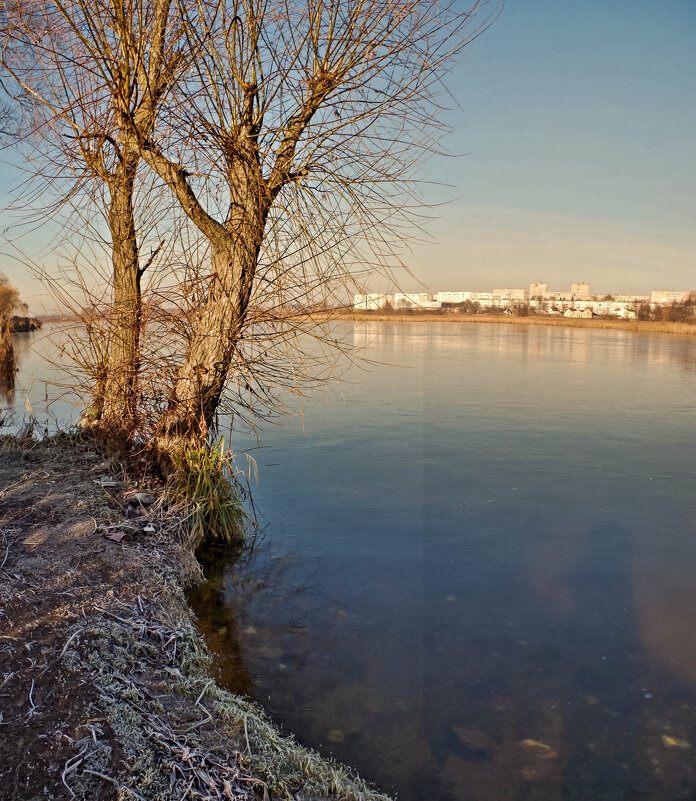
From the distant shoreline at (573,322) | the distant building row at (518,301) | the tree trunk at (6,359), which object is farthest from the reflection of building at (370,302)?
the distant shoreline at (573,322)

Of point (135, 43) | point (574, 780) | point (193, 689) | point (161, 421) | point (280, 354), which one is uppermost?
point (135, 43)

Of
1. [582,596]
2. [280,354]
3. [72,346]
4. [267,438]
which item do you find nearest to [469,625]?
[582,596]

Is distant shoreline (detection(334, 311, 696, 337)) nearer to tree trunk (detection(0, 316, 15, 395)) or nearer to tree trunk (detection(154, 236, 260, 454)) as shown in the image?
tree trunk (detection(0, 316, 15, 395))

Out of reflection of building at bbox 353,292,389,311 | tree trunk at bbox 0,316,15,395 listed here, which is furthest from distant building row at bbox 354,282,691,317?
tree trunk at bbox 0,316,15,395

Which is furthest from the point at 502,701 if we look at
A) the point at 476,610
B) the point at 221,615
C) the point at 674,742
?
the point at 221,615

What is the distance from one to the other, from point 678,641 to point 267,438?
20.3 feet

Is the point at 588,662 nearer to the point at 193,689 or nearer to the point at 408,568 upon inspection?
the point at 408,568

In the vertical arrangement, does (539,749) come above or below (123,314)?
below

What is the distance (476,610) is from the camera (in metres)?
4.11

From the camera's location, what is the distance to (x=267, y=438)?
8961mm

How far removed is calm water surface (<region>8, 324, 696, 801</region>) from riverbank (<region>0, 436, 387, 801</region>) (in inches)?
17.3

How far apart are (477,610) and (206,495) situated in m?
2.35

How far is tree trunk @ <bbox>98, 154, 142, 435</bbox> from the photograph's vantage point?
5488 mm

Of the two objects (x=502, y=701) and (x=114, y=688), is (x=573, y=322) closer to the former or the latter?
(x=502, y=701)
